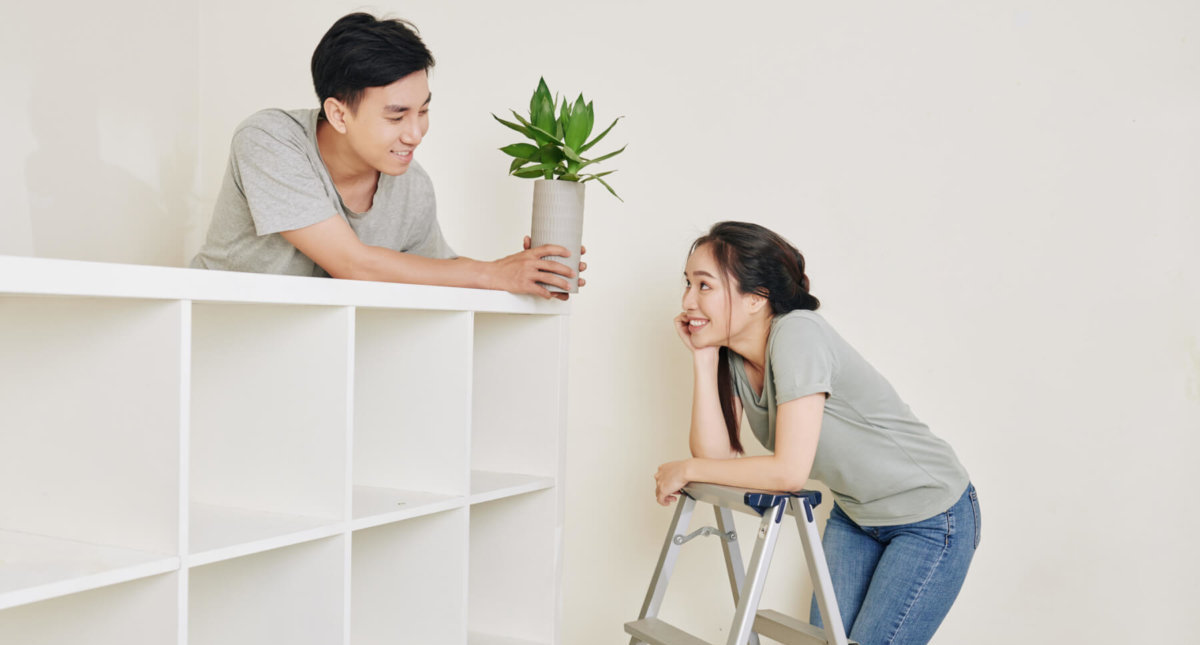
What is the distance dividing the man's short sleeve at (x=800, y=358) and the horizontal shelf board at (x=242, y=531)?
813 millimetres

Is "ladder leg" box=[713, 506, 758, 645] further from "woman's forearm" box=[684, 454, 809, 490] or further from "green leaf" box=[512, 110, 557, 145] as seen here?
"green leaf" box=[512, 110, 557, 145]

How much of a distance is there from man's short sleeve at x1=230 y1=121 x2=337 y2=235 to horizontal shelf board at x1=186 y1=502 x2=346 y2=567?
0.51m

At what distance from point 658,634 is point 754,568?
1.02ft

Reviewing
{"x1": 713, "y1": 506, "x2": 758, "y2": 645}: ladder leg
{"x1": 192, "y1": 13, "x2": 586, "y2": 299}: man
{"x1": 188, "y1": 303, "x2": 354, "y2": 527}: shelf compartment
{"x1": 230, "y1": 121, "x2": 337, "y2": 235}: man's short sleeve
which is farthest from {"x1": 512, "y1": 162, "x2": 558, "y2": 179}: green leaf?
{"x1": 713, "y1": 506, "x2": 758, "y2": 645}: ladder leg

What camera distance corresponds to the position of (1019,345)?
2125 mm

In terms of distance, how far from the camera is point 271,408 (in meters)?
1.39

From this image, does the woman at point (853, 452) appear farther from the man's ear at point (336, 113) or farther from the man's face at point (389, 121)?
the man's ear at point (336, 113)

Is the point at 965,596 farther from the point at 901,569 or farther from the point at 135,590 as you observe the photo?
the point at 135,590

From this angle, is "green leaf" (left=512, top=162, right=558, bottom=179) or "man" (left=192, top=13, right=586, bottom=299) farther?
"green leaf" (left=512, top=162, right=558, bottom=179)

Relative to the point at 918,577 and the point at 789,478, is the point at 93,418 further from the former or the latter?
the point at 918,577

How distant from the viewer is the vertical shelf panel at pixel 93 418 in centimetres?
109

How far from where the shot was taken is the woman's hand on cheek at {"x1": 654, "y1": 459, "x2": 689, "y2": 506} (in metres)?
1.86

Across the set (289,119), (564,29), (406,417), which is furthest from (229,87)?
(406,417)

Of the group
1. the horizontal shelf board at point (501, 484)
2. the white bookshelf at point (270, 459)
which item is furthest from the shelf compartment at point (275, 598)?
the horizontal shelf board at point (501, 484)
